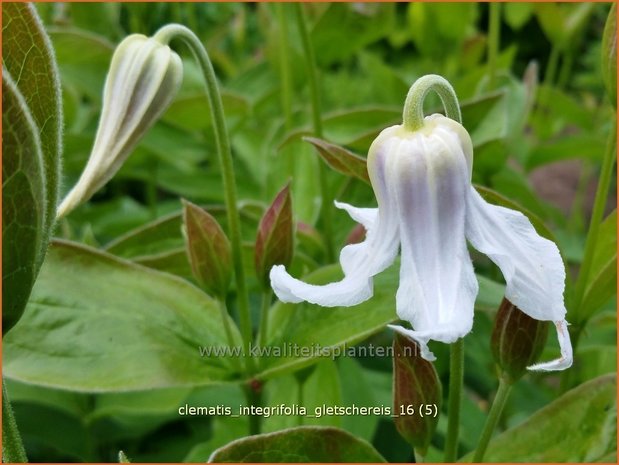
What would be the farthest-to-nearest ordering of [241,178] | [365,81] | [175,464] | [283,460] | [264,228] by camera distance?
[365,81] < [241,178] < [175,464] < [264,228] < [283,460]

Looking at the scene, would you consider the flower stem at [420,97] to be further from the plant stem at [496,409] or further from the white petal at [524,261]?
the plant stem at [496,409]

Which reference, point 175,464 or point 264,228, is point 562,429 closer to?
point 264,228

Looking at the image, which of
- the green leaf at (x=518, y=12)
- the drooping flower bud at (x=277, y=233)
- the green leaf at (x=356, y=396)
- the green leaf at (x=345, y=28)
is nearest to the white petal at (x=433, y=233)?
the drooping flower bud at (x=277, y=233)

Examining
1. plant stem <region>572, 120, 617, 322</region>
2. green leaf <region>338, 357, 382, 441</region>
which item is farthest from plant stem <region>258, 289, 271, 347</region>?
plant stem <region>572, 120, 617, 322</region>

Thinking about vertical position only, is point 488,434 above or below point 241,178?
above

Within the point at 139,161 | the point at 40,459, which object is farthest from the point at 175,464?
the point at 139,161

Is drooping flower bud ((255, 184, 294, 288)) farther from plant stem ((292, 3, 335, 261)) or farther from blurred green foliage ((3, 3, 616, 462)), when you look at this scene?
plant stem ((292, 3, 335, 261))

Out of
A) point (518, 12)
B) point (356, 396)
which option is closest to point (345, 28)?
point (518, 12)
